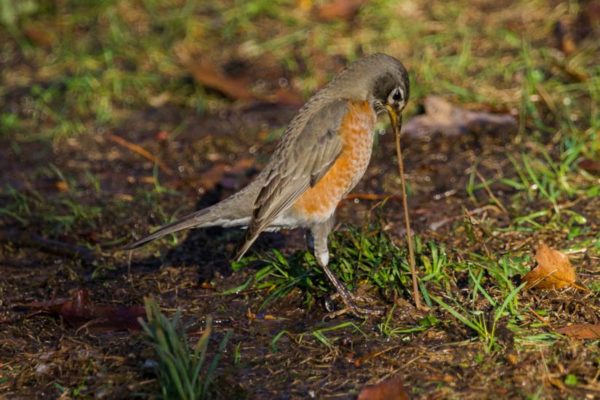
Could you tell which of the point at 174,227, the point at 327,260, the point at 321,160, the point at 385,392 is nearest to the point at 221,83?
the point at 321,160

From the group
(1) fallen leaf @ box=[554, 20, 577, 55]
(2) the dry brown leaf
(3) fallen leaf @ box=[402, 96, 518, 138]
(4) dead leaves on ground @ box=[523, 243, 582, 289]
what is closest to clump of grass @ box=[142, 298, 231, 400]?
(4) dead leaves on ground @ box=[523, 243, 582, 289]

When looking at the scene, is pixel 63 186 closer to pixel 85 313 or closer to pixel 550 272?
pixel 85 313

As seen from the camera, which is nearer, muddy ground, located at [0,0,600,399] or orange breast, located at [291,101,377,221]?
muddy ground, located at [0,0,600,399]

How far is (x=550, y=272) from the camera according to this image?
15.8 feet

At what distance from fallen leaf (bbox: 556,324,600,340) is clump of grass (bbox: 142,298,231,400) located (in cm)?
155

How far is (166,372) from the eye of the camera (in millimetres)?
3846

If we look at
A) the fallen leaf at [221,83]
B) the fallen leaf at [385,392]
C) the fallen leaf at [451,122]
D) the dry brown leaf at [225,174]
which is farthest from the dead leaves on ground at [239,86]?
the fallen leaf at [385,392]

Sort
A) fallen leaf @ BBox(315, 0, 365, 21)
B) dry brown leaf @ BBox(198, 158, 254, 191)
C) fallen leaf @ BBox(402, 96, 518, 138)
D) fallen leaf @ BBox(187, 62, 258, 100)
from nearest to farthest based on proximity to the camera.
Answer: dry brown leaf @ BBox(198, 158, 254, 191) < fallen leaf @ BBox(402, 96, 518, 138) < fallen leaf @ BBox(187, 62, 258, 100) < fallen leaf @ BBox(315, 0, 365, 21)

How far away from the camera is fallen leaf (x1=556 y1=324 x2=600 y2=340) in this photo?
4352 millimetres

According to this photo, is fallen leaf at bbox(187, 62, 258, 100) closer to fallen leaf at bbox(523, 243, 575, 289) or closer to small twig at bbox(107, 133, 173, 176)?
small twig at bbox(107, 133, 173, 176)

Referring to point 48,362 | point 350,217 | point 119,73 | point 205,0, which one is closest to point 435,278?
point 350,217

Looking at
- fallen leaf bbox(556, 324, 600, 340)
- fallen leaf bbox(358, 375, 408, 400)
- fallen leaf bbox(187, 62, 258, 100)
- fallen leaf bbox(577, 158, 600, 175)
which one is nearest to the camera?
fallen leaf bbox(358, 375, 408, 400)

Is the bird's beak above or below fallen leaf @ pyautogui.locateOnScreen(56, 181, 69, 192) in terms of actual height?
above

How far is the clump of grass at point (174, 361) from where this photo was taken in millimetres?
3740
